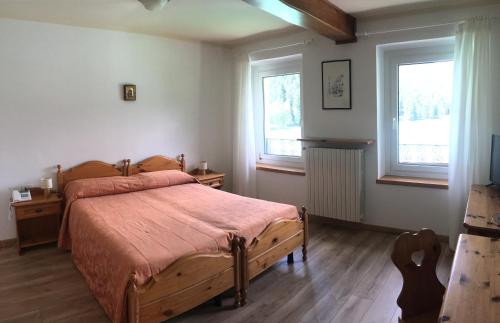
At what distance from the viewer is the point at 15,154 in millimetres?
3516

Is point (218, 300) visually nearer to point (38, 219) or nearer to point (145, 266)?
point (145, 266)

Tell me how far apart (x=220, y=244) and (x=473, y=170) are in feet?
7.52

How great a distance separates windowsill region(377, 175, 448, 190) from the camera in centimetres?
345

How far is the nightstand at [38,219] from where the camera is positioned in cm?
334

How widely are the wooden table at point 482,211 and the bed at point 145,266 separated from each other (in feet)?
4.62

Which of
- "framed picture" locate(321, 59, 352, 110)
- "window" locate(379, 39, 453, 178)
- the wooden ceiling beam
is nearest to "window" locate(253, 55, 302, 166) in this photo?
"framed picture" locate(321, 59, 352, 110)

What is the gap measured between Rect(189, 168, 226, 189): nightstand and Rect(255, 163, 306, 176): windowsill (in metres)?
0.54

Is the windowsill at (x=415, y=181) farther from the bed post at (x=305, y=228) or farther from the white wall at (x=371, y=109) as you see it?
the bed post at (x=305, y=228)

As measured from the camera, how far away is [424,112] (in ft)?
11.9

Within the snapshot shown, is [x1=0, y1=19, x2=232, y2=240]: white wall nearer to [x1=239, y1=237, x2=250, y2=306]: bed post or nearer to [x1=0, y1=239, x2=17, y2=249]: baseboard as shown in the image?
[x1=0, y1=239, x2=17, y2=249]: baseboard

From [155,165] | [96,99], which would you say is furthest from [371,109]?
[96,99]

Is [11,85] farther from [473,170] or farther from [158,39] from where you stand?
[473,170]

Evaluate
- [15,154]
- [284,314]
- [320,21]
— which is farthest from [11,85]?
[284,314]

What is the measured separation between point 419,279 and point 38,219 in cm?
358
